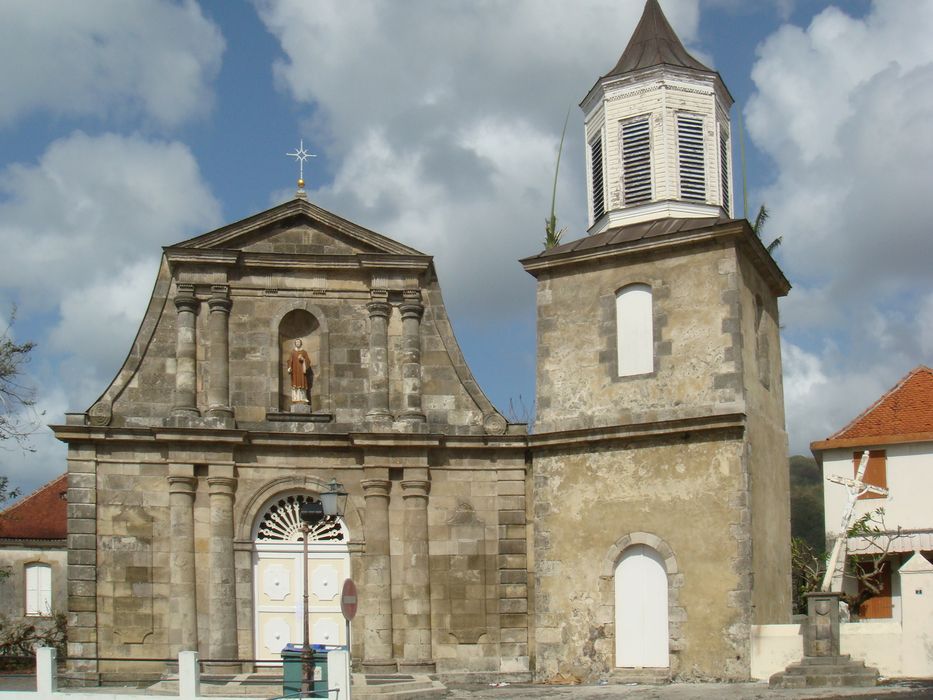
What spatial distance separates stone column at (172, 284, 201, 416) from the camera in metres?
23.6

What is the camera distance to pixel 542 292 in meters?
24.5

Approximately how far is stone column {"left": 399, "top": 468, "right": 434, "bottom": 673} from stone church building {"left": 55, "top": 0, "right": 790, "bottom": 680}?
0.04 m

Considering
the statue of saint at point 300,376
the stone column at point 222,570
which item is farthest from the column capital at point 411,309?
the stone column at point 222,570

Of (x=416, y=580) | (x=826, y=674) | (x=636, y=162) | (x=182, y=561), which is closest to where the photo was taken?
(x=826, y=674)

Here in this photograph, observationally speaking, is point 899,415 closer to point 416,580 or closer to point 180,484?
point 416,580

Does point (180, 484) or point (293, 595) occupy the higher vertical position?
point (180, 484)

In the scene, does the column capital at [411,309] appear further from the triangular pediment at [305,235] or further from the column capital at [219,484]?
the column capital at [219,484]

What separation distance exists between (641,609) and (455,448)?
14.6 feet

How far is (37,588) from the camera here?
121 feet

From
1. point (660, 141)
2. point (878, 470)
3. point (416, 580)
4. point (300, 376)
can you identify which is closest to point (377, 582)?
point (416, 580)

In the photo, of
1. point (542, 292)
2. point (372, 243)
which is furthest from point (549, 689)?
point (372, 243)

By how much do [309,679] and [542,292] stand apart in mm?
9091

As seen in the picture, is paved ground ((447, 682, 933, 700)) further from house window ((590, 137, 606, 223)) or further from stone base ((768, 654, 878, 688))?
house window ((590, 137, 606, 223))

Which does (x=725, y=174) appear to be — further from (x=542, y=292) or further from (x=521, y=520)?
(x=521, y=520)
